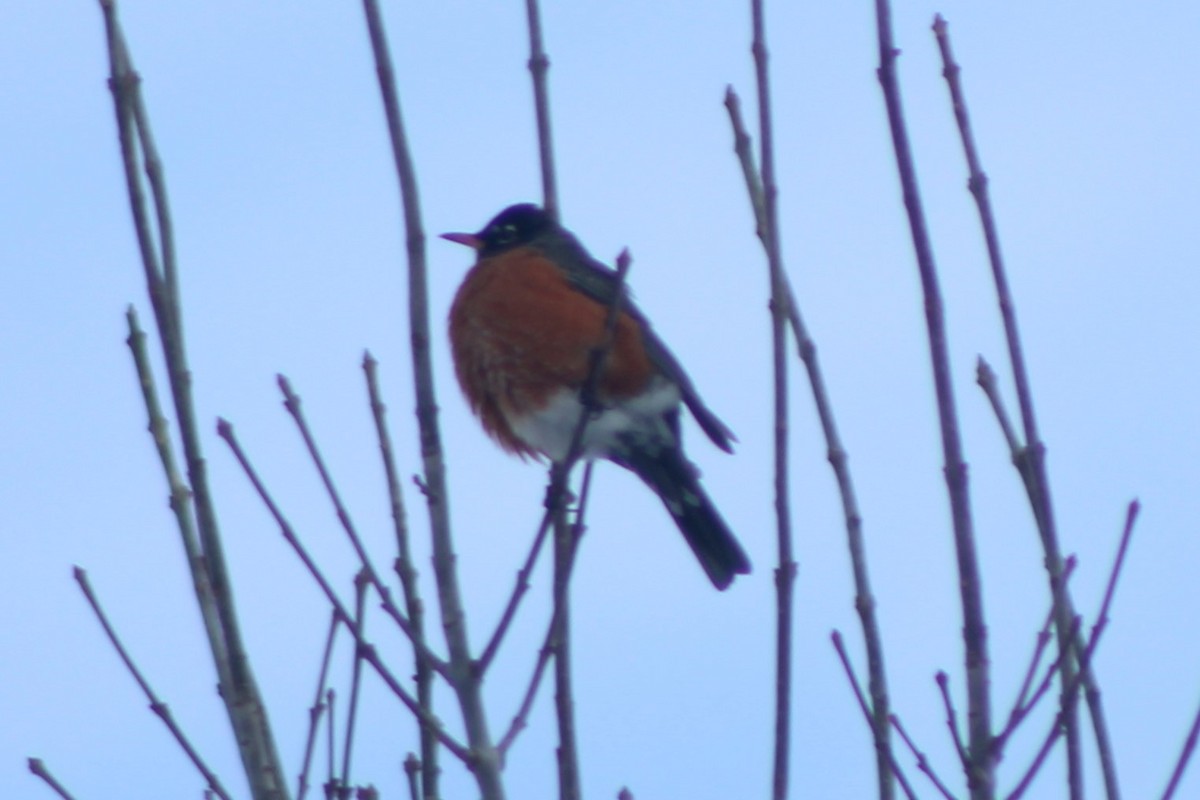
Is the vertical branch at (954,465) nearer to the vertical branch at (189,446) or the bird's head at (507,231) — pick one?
the vertical branch at (189,446)

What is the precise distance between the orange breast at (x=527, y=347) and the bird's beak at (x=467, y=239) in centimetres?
59

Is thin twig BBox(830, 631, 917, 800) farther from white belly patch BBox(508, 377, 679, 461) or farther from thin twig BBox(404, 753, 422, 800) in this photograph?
white belly patch BBox(508, 377, 679, 461)

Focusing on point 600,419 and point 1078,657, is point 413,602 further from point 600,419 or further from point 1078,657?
point 600,419

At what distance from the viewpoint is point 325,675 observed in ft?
9.04

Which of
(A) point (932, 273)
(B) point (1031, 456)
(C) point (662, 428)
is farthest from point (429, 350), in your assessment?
(C) point (662, 428)

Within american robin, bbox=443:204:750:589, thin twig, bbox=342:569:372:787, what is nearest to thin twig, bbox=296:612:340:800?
thin twig, bbox=342:569:372:787

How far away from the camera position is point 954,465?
2.48 metres

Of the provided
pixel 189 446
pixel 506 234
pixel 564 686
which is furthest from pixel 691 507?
pixel 189 446

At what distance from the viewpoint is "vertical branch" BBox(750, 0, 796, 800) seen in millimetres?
2438

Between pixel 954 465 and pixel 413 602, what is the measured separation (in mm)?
864

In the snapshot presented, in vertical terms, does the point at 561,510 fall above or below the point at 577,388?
below

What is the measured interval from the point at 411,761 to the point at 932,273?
42.9 inches

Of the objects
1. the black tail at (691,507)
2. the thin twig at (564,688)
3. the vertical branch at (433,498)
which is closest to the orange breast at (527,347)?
the black tail at (691,507)

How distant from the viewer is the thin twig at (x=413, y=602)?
8.54ft
